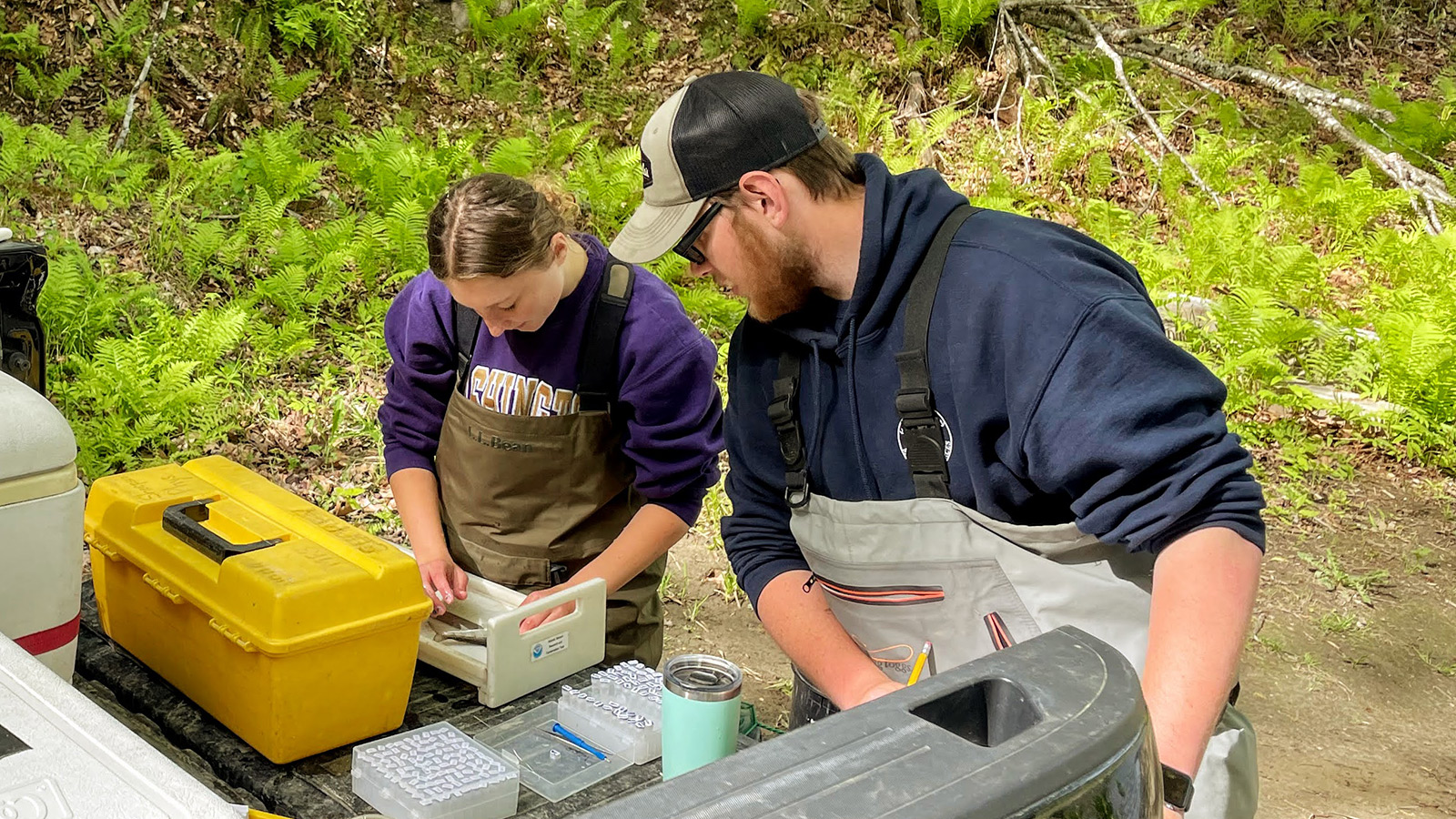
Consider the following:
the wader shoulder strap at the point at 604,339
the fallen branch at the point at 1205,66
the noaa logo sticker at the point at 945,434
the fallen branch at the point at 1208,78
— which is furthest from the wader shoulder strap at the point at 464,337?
the fallen branch at the point at 1205,66

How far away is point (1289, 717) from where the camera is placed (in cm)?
409

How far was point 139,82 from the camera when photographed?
6.93 metres

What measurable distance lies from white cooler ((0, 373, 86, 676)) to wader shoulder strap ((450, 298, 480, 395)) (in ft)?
3.32

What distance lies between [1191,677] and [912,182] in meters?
0.84

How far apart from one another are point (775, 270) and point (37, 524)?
1123 millimetres

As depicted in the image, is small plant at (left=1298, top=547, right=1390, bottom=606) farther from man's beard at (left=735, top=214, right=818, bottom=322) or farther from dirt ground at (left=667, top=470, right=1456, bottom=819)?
man's beard at (left=735, top=214, right=818, bottom=322)

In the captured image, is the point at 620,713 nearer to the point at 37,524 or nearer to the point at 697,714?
the point at 697,714

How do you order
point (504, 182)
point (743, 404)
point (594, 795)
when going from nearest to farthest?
point (594, 795), point (743, 404), point (504, 182)

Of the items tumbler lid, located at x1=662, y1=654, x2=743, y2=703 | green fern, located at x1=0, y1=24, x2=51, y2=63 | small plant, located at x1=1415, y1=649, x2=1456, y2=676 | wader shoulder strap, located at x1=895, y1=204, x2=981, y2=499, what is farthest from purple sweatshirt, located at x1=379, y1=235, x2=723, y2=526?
green fern, located at x1=0, y1=24, x2=51, y2=63

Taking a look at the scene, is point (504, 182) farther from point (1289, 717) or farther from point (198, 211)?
point (198, 211)

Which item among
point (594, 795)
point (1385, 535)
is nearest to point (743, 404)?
point (594, 795)

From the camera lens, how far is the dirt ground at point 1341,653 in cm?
375

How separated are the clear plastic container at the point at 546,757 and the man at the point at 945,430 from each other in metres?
0.40

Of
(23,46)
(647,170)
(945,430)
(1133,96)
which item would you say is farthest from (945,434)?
(1133,96)
